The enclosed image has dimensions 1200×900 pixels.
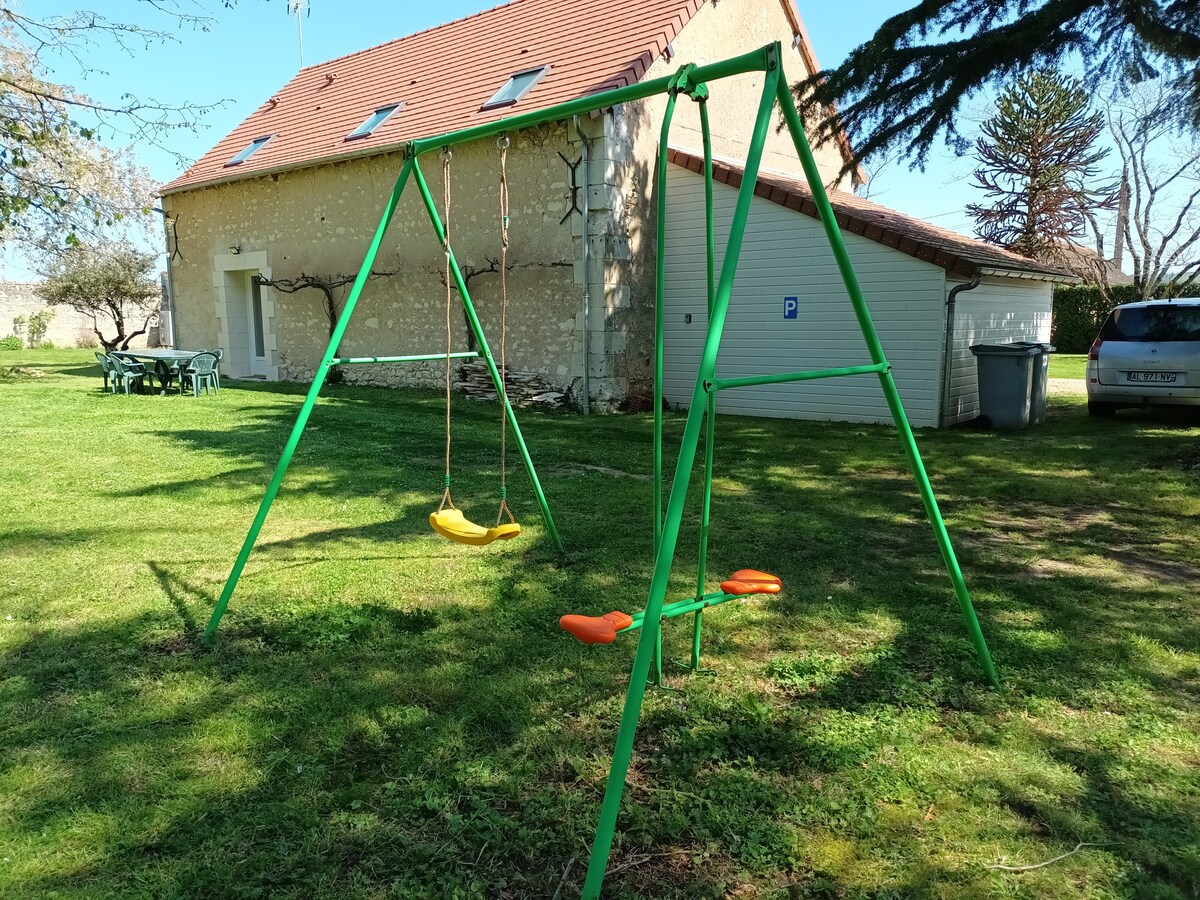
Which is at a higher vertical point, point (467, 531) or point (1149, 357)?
point (1149, 357)

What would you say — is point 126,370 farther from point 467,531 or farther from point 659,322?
point 659,322

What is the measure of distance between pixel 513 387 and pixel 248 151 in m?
8.81

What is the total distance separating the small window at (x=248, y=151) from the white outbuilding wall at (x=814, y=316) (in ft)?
31.0

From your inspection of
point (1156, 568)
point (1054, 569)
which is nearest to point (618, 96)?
point (1054, 569)

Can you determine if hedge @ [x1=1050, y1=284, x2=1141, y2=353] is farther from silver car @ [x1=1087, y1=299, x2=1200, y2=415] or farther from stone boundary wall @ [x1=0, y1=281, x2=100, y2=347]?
stone boundary wall @ [x1=0, y1=281, x2=100, y2=347]

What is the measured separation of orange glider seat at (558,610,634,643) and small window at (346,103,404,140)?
43.3ft

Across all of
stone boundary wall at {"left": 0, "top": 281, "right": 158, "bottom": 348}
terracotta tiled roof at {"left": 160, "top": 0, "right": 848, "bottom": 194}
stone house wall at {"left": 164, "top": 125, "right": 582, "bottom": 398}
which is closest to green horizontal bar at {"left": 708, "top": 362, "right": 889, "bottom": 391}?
stone house wall at {"left": 164, "top": 125, "right": 582, "bottom": 398}

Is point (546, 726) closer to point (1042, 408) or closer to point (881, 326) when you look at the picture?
point (881, 326)

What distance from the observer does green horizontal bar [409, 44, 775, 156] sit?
2.38 metres

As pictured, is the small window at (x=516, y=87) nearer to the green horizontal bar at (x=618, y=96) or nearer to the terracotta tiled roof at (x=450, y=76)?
the terracotta tiled roof at (x=450, y=76)

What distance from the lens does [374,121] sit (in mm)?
14055

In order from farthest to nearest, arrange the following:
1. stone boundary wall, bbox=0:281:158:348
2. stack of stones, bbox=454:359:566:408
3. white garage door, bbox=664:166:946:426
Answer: stone boundary wall, bbox=0:281:158:348 < stack of stones, bbox=454:359:566:408 < white garage door, bbox=664:166:946:426

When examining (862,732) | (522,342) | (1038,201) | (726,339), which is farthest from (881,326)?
(1038,201)

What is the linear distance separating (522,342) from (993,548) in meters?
8.12
